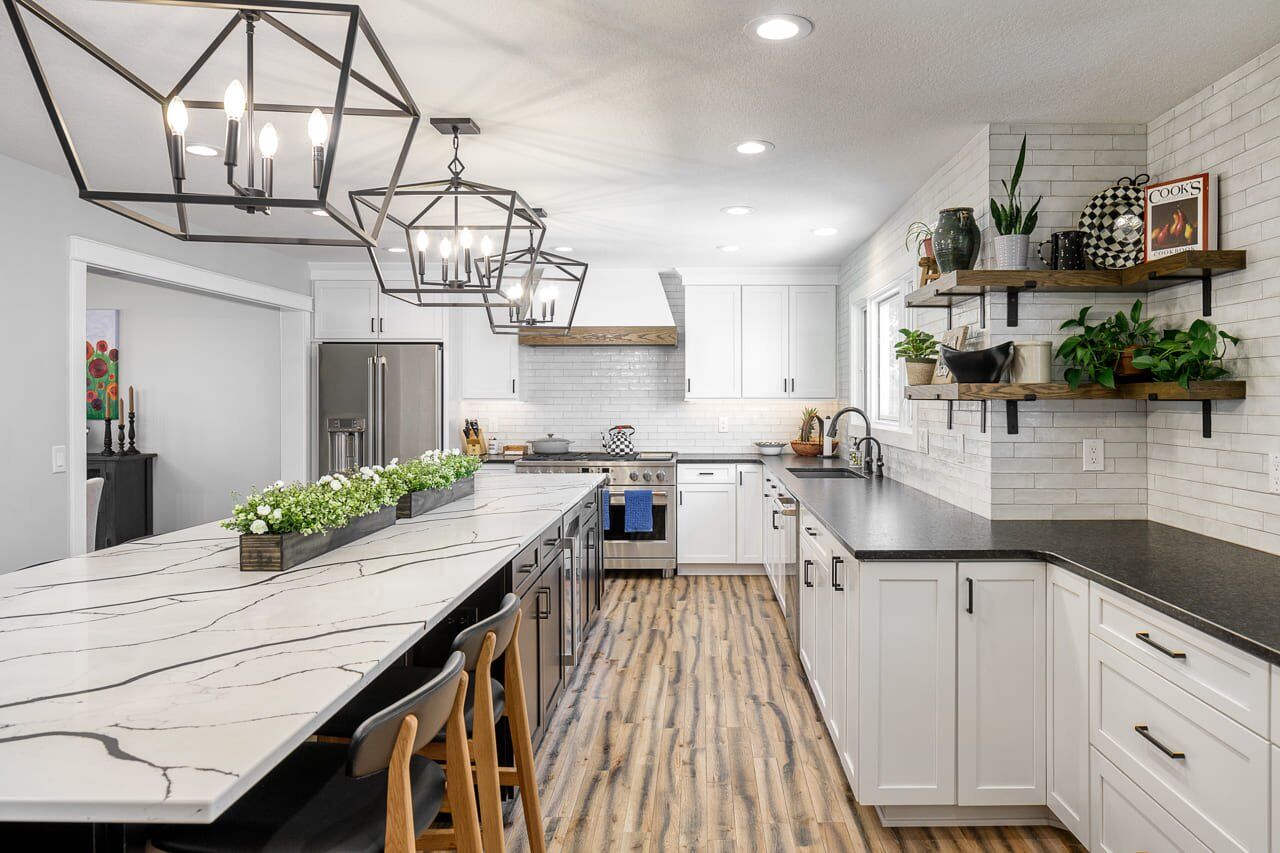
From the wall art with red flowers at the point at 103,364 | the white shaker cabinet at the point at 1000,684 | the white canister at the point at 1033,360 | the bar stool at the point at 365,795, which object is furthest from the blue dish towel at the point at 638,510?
the wall art with red flowers at the point at 103,364

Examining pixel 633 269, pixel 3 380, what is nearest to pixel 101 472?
pixel 3 380

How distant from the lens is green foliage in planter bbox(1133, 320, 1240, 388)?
242cm

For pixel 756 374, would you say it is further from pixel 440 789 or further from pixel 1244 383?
pixel 440 789

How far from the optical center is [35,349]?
348cm

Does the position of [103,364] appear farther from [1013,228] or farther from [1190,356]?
[1190,356]

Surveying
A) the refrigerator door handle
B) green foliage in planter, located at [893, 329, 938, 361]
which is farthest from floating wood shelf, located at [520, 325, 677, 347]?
green foliage in planter, located at [893, 329, 938, 361]

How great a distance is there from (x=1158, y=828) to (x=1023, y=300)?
1.85 meters

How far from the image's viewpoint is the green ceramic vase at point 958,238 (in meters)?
2.97

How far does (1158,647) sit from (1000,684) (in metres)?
0.63

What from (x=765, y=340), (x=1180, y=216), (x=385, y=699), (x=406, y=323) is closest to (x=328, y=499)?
(x=385, y=699)

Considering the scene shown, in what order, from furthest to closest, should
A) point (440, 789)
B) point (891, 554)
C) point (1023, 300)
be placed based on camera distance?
point (1023, 300), point (891, 554), point (440, 789)

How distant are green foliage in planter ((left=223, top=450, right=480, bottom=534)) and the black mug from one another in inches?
101

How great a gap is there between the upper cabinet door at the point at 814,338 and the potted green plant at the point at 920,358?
8.25 ft

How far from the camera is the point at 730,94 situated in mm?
2693
